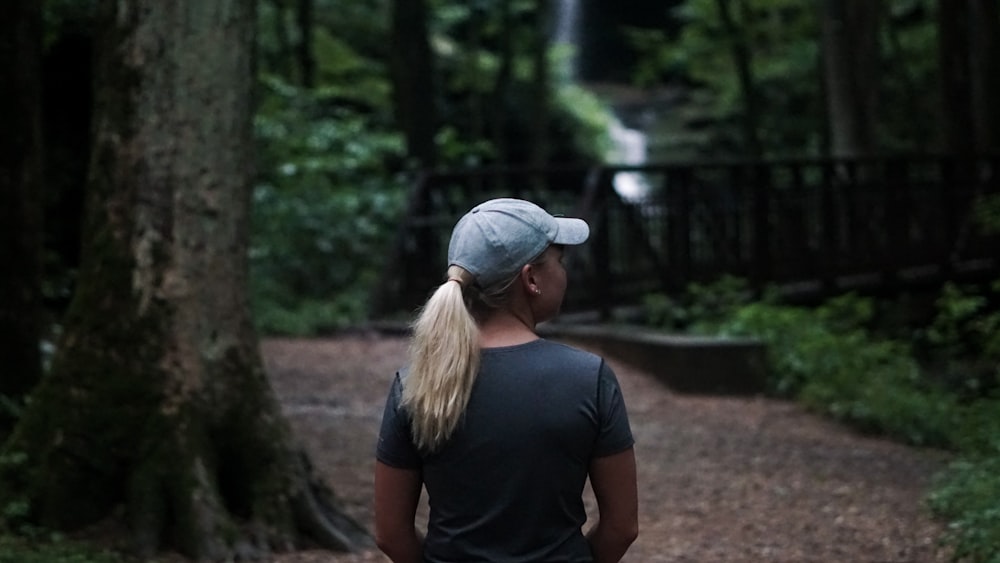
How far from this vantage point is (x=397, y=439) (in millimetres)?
3059

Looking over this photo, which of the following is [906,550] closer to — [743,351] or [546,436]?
[546,436]

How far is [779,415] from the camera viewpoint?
12570 mm

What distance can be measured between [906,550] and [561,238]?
15.6 feet

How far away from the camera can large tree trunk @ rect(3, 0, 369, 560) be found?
6.28m

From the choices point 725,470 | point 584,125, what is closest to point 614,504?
point 725,470

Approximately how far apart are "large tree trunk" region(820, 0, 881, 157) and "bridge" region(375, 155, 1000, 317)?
98cm

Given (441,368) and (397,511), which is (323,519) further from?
(441,368)

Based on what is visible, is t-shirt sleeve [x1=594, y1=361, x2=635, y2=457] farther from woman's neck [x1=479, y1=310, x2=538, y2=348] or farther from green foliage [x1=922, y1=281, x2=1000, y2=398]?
green foliage [x1=922, y1=281, x2=1000, y2=398]

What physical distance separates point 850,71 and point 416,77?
20.2 ft

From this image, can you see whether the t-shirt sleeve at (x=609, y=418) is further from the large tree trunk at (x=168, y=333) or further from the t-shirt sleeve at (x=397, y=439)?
the large tree trunk at (x=168, y=333)

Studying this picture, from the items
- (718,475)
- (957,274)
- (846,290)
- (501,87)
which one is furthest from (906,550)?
(501,87)

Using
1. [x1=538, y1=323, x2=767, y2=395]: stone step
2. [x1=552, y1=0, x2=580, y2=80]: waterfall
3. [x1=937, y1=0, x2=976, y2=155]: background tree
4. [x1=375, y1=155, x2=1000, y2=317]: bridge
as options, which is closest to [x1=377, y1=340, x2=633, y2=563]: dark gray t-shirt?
[x1=538, y1=323, x2=767, y2=395]: stone step

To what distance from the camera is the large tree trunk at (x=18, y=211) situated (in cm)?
789

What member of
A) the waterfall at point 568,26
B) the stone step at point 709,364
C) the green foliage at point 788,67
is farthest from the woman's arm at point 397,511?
the waterfall at point 568,26
